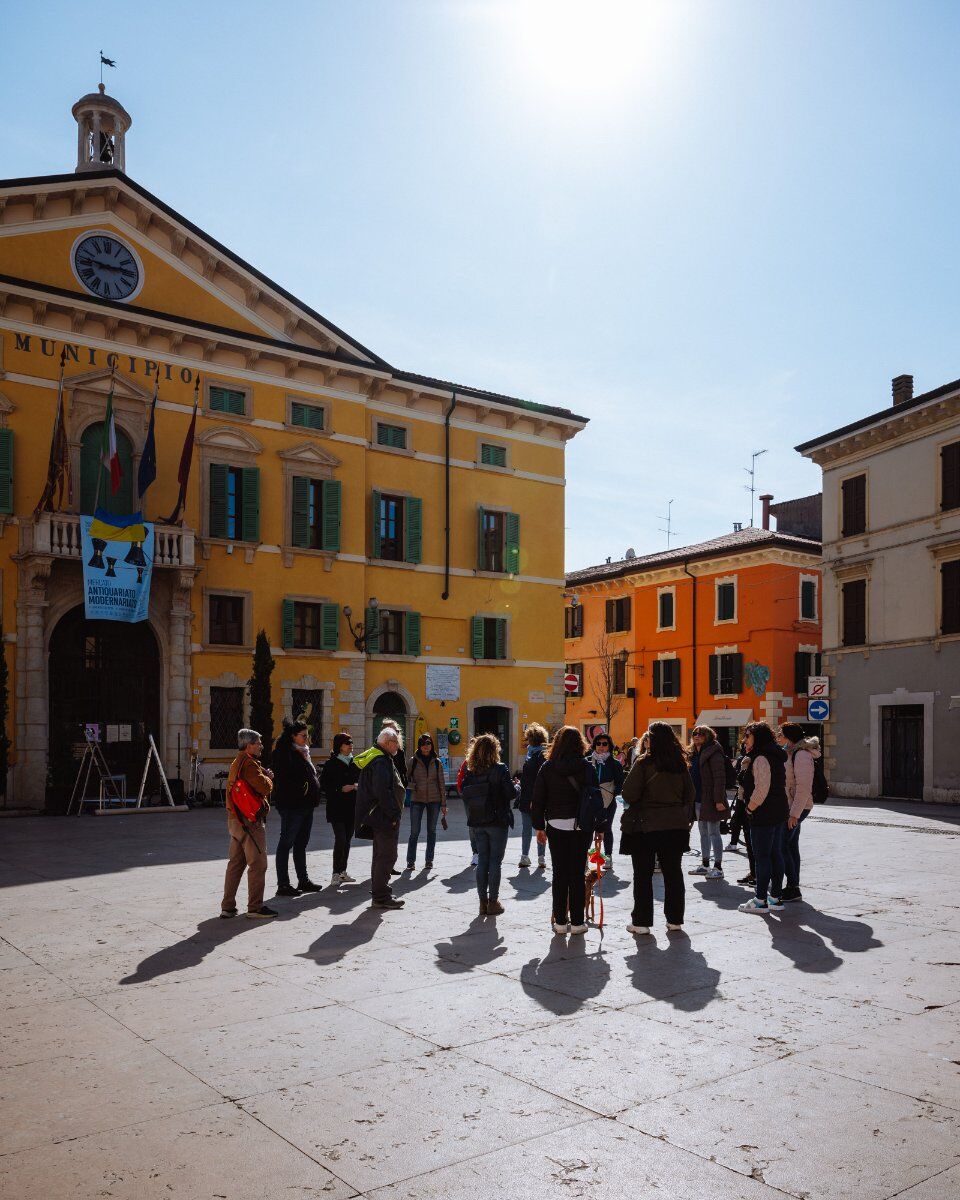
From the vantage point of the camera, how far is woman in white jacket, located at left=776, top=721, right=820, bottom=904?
35.3 ft

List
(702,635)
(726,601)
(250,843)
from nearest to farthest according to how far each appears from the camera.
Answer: (250,843) → (726,601) → (702,635)

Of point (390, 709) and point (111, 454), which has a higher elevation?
point (111, 454)

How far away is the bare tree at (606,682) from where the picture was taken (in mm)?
48375

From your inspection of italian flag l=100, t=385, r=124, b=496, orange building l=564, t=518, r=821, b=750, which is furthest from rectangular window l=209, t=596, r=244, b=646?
orange building l=564, t=518, r=821, b=750

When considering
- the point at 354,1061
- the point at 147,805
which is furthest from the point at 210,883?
the point at 147,805

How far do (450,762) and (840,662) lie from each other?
1277 centimetres

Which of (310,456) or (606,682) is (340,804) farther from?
(606,682)

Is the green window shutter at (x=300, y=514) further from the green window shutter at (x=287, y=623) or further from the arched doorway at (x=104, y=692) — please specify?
the arched doorway at (x=104, y=692)

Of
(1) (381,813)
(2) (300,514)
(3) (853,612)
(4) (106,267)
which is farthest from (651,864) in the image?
(3) (853,612)

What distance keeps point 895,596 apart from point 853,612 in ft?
6.26

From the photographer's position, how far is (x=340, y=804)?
475 inches

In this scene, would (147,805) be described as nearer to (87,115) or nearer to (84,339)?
(84,339)

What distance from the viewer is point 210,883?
12.1 m

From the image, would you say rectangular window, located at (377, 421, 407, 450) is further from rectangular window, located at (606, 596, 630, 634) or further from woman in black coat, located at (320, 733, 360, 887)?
rectangular window, located at (606, 596, 630, 634)
